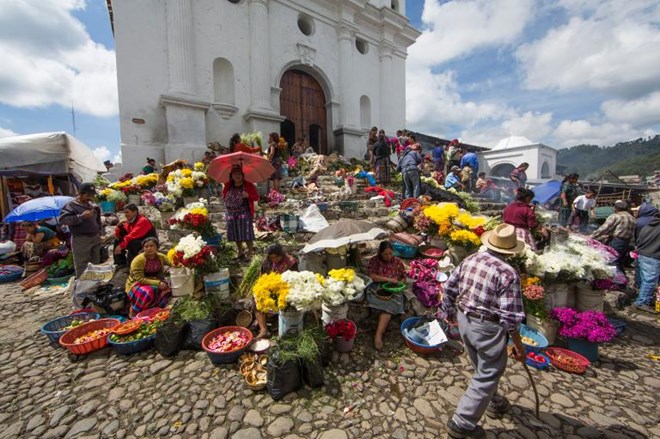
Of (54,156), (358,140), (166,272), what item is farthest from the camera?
(358,140)

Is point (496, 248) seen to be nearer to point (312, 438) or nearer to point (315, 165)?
point (312, 438)

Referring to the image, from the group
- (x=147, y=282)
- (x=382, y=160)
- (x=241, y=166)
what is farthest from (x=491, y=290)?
(x=382, y=160)

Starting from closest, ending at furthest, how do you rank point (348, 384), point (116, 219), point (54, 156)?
point (348, 384)
point (116, 219)
point (54, 156)

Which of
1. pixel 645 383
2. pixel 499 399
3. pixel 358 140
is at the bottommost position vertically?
pixel 645 383

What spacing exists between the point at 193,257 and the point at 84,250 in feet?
9.62

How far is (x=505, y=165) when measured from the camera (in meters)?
23.6

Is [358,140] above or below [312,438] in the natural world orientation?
above

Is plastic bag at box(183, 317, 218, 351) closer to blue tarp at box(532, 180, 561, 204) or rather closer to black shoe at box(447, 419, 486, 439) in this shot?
black shoe at box(447, 419, 486, 439)

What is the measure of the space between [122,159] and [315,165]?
7031 mm

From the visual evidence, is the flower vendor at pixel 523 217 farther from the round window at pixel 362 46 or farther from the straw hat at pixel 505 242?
the round window at pixel 362 46

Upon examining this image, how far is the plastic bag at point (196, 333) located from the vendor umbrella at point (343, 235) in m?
1.66

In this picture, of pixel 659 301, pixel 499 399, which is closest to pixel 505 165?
pixel 659 301

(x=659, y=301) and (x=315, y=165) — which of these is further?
(x=315, y=165)

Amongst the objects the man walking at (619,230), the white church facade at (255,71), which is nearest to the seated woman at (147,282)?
the white church facade at (255,71)
